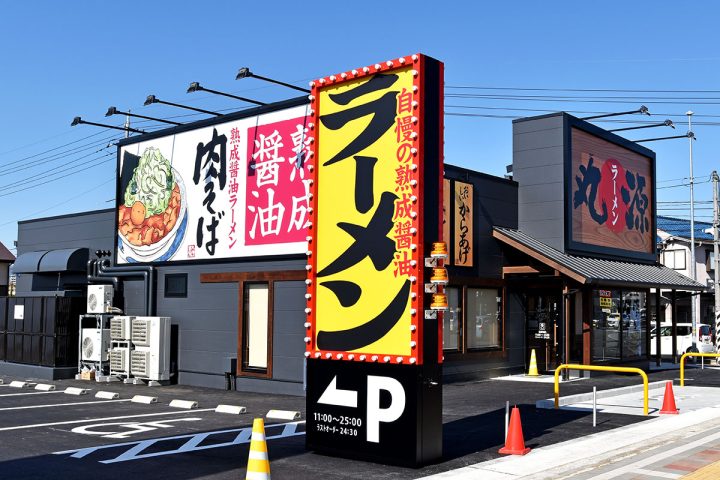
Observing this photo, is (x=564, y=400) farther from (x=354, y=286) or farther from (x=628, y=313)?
(x=628, y=313)

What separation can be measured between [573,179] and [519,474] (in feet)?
51.9

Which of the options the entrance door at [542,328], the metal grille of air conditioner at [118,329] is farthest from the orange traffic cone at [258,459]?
the entrance door at [542,328]

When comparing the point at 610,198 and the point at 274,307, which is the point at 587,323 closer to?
the point at 610,198

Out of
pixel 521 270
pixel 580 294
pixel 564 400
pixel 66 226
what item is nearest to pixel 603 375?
pixel 580 294

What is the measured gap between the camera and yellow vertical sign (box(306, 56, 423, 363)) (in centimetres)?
1068

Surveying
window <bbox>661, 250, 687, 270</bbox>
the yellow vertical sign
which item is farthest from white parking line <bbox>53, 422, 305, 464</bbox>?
window <bbox>661, 250, 687, 270</bbox>

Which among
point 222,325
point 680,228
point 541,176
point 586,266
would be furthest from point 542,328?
point 680,228

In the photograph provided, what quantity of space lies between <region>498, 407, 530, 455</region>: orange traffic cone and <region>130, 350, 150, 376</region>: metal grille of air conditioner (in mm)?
13090

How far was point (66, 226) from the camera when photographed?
1057 inches

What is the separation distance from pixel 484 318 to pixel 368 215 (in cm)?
1312

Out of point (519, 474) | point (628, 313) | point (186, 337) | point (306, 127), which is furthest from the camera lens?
point (628, 313)

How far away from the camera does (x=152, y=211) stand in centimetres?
2309

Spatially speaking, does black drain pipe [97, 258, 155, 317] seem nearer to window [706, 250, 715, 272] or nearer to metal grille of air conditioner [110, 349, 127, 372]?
metal grille of air conditioner [110, 349, 127, 372]

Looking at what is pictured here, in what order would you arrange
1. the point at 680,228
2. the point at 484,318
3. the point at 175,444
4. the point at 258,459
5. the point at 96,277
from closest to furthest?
the point at 258,459
the point at 175,444
the point at 484,318
the point at 96,277
the point at 680,228
